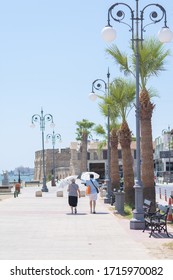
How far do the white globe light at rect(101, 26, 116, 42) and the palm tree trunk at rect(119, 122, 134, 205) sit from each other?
11.9 meters

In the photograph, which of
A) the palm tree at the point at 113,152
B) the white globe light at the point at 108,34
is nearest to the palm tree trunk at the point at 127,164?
the palm tree at the point at 113,152

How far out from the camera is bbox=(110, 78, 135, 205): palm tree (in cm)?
2662

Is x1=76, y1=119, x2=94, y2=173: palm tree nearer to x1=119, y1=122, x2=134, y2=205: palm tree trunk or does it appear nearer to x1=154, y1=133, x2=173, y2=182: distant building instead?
x1=154, y1=133, x2=173, y2=182: distant building

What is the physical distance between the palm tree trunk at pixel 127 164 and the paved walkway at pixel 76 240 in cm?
563

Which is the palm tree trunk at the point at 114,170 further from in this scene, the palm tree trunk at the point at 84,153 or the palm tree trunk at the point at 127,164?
the palm tree trunk at the point at 84,153

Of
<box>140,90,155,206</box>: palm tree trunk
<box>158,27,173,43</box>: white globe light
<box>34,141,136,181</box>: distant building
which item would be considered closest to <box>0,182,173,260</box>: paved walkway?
<box>140,90,155,206</box>: palm tree trunk

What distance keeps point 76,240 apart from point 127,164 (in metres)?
12.9

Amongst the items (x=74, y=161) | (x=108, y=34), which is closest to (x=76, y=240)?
(x=108, y=34)

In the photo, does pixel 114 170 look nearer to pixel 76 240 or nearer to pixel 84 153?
pixel 76 240

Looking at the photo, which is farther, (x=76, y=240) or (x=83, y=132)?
(x=83, y=132)

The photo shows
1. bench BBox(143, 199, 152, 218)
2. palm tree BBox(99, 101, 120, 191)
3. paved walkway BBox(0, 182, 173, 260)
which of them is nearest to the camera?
paved walkway BBox(0, 182, 173, 260)

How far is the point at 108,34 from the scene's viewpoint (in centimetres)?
1553
